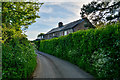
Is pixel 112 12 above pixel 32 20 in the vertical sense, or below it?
above

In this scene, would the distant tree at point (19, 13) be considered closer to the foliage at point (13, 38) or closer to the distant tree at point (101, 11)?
the foliage at point (13, 38)

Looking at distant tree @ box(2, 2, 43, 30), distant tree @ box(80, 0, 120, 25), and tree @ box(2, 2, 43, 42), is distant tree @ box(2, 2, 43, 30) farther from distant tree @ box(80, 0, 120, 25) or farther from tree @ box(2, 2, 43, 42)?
distant tree @ box(80, 0, 120, 25)

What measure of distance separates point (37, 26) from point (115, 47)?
6.94 meters

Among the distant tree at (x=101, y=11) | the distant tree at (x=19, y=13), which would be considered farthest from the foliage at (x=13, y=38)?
the distant tree at (x=101, y=11)

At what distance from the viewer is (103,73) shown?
19.1ft

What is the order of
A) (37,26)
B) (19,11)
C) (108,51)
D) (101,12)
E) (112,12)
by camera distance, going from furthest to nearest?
(101,12) < (112,12) < (37,26) < (19,11) < (108,51)

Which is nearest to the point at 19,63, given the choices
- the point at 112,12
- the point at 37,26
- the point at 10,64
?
the point at 10,64

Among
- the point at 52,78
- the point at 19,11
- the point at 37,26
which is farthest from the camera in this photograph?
the point at 37,26

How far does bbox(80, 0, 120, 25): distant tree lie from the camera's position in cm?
1373

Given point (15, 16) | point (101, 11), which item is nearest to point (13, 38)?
point (15, 16)

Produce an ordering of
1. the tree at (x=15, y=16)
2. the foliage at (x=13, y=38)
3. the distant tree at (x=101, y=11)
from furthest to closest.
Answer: the distant tree at (x=101, y=11) → the tree at (x=15, y=16) → the foliage at (x=13, y=38)

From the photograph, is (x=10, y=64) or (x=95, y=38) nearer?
(x=10, y=64)

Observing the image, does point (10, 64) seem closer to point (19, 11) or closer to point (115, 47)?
point (19, 11)

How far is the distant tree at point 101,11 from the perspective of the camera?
13.7 meters
